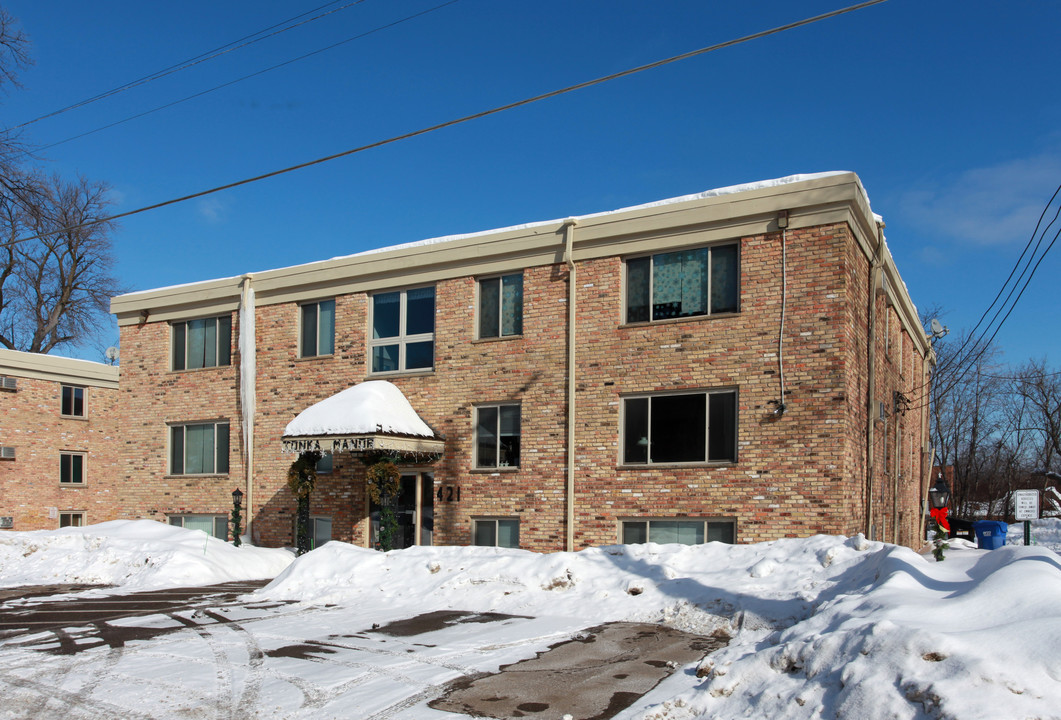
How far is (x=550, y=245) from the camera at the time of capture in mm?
17969

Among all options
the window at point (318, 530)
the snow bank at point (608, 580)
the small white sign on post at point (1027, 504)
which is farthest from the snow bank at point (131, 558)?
the small white sign on post at point (1027, 504)

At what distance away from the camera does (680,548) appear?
13492 mm

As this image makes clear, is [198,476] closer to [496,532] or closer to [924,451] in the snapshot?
[496,532]

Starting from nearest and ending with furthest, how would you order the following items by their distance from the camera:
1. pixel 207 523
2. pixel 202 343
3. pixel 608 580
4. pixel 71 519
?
pixel 608 580, pixel 207 523, pixel 202 343, pixel 71 519

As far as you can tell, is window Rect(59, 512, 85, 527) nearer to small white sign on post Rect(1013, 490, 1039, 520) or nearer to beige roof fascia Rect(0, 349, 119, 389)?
beige roof fascia Rect(0, 349, 119, 389)

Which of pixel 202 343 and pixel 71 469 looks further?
pixel 71 469

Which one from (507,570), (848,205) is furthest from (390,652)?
(848,205)

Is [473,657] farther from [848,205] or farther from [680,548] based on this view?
[848,205]

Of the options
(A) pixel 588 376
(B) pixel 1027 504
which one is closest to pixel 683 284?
(A) pixel 588 376

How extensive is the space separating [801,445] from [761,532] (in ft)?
5.54

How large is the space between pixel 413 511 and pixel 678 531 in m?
6.11

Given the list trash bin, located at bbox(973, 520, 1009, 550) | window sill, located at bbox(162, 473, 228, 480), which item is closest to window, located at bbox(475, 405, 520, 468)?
window sill, located at bbox(162, 473, 228, 480)

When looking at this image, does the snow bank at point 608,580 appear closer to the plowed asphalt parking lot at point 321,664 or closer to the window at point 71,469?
the plowed asphalt parking lot at point 321,664

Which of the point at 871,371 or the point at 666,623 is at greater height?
the point at 871,371
